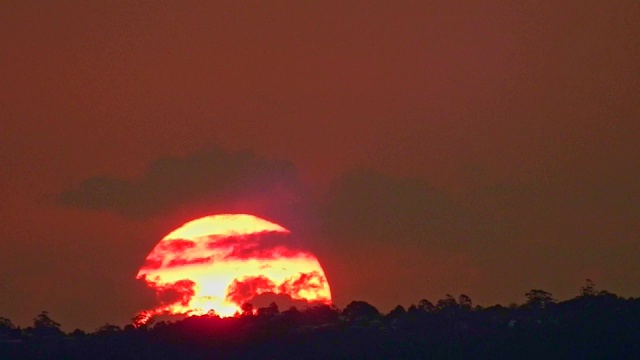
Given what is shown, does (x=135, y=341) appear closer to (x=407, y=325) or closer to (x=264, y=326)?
(x=264, y=326)

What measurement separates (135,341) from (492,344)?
22763mm

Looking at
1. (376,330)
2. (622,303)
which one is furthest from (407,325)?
(622,303)

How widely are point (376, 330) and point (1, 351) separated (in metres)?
24.0

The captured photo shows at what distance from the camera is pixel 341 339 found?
140 metres

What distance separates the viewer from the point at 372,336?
462 feet

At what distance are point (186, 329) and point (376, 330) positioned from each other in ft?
40.3

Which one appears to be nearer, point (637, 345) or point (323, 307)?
point (637, 345)

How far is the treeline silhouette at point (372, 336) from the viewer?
137250 mm

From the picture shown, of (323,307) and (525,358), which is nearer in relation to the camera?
(525,358)

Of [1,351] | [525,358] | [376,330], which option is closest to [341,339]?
[376,330]

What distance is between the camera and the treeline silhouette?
450ft

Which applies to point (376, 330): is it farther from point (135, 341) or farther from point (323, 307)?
point (135, 341)

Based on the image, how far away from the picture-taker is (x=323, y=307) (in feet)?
481

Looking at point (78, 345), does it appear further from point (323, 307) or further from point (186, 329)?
point (323, 307)
